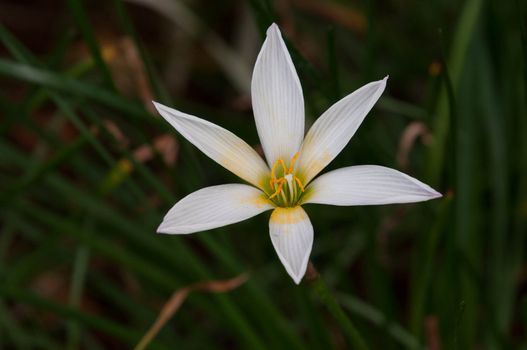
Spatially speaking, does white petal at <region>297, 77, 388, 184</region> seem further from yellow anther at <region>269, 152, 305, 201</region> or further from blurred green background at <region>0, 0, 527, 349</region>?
blurred green background at <region>0, 0, 527, 349</region>

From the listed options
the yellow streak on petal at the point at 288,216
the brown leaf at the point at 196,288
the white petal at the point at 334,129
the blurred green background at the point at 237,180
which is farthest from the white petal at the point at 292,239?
the brown leaf at the point at 196,288

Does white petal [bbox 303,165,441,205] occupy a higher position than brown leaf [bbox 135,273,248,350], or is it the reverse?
white petal [bbox 303,165,441,205]

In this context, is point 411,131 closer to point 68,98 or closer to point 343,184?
point 343,184

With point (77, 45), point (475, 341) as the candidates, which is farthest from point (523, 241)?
point (77, 45)

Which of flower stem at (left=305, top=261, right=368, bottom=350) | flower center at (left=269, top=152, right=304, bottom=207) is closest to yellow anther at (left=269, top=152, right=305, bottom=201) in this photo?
flower center at (left=269, top=152, right=304, bottom=207)

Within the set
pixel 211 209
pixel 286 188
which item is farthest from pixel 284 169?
pixel 211 209

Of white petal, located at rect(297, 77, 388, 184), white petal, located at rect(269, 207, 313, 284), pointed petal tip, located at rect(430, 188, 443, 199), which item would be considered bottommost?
white petal, located at rect(269, 207, 313, 284)

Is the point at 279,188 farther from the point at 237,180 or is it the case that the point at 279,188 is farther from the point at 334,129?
the point at 237,180
